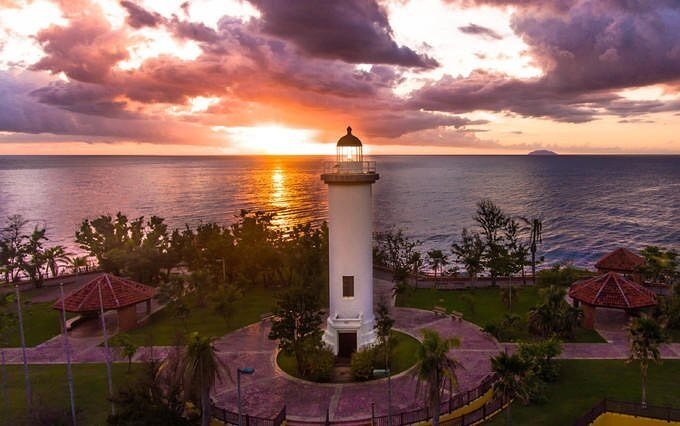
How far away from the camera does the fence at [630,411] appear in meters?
20.0

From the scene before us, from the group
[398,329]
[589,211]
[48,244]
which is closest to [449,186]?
[589,211]

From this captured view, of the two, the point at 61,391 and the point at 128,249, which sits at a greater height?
the point at 128,249

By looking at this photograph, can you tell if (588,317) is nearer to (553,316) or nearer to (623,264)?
(553,316)

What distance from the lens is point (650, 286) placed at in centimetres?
4247

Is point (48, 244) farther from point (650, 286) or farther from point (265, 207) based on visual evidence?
point (650, 286)

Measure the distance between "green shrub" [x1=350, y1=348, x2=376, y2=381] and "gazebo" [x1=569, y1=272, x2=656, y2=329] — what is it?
59.9ft

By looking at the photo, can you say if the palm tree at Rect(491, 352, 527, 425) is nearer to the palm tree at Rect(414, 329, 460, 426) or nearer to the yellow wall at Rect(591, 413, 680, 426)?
the palm tree at Rect(414, 329, 460, 426)

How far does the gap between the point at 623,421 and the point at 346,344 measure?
14.8 metres

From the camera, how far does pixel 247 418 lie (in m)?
19.6

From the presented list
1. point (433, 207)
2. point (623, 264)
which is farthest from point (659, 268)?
point (433, 207)

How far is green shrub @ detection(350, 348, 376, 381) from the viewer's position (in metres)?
24.9

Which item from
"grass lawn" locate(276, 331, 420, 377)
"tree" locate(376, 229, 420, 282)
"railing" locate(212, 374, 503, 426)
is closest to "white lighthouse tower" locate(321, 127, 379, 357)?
"grass lawn" locate(276, 331, 420, 377)

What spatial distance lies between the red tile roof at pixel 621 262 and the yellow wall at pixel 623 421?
25.0 meters

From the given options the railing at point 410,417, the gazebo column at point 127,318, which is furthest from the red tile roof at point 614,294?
the gazebo column at point 127,318
